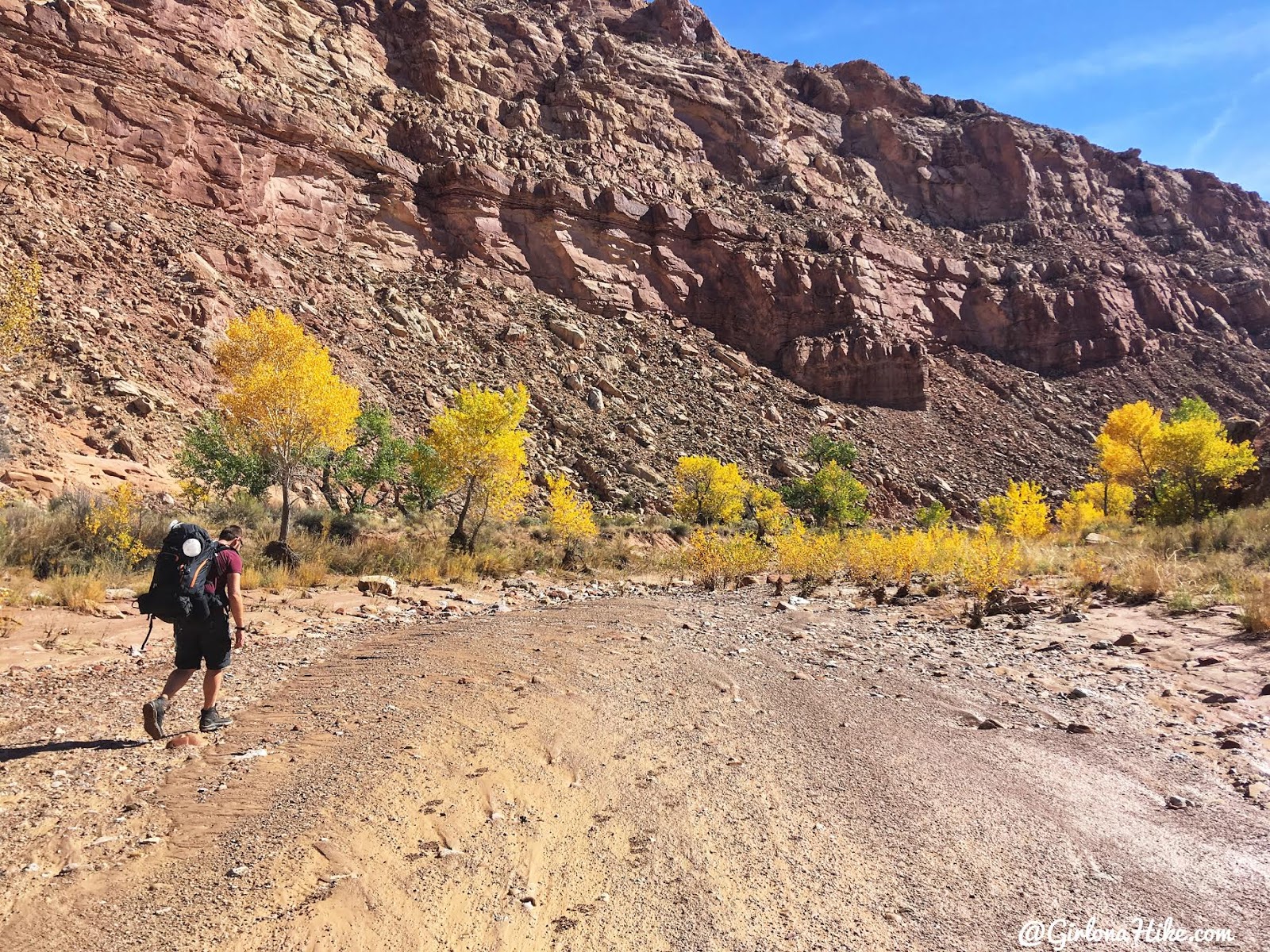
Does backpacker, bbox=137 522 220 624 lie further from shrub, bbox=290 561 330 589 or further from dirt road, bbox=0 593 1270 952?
shrub, bbox=290 561 330 589

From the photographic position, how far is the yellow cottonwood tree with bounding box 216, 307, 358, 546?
1420 cm

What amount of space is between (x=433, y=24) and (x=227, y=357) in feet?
149

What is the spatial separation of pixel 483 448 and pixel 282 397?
4837 mm

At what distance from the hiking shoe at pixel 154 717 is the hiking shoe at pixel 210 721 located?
0.78ft

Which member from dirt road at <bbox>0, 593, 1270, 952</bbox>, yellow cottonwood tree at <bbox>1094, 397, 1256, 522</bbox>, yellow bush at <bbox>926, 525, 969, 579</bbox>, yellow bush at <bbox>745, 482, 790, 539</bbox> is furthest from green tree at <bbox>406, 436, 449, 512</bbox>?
yellow cottonwood tree at <bbox>1094, 397, 1256, 522</bbox>

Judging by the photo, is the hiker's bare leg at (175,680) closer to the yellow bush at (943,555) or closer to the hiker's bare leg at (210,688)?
the hiker's bare leg at (210,688)

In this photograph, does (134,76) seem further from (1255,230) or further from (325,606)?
(1255,230)

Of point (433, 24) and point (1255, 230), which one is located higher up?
point (1255, 230)

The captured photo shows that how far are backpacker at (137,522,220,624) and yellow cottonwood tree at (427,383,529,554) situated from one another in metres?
12.0

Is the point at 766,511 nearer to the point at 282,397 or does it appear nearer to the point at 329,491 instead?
the point at 329,491

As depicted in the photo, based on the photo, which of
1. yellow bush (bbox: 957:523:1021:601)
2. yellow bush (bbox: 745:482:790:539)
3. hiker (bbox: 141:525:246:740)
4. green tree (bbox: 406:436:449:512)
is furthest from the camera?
yellow bush (bbox: 745:482:790:539)

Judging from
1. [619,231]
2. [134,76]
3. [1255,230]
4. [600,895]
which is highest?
[1255,230]

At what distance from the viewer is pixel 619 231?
4422 centimetres

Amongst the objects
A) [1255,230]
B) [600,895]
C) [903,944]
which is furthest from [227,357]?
[1255,230]
